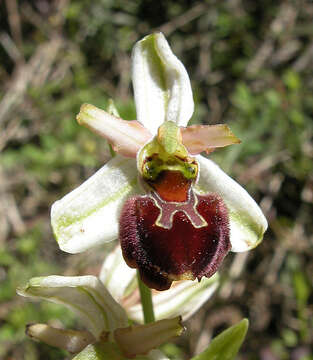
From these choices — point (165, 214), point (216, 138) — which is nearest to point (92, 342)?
point (165, 214)

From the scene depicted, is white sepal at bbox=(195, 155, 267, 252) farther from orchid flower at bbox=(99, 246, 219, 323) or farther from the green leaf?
orchid flower at bbox=(99, 246, 219, 323)

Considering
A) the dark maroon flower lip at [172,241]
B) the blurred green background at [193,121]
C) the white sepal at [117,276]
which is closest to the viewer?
the dark maroon flower lip at [172,241]

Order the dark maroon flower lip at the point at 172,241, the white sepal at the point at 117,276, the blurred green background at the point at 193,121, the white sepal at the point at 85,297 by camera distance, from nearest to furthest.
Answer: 1. the dark maroon flower lip at the point at 172,241
2. the white sepal at the point at 85,297
3. the white sepal at the point at 117,276
4. the blurred green background at the point at 193,121

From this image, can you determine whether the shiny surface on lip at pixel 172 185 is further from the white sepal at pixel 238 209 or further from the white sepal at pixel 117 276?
the white sepal at pixel 117 276

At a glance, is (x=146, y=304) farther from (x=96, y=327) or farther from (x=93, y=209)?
(x=93, y=209)

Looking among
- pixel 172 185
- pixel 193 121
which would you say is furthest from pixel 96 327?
pixel 193 121

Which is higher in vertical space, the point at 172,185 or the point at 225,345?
the point at 172,185

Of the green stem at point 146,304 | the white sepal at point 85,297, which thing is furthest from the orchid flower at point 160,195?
the green stem at point 146,304
